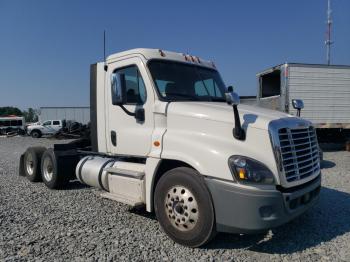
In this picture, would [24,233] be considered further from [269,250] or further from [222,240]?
[269,250]

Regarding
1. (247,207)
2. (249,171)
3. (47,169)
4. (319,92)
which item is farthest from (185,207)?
(319,92)

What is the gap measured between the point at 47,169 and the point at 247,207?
559 cm

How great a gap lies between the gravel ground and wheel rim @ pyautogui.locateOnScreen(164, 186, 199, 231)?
307 millimetres

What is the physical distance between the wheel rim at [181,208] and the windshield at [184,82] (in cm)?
142

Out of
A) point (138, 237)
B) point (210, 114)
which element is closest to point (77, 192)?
point (138, 237)

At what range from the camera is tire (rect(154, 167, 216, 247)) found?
3814mm

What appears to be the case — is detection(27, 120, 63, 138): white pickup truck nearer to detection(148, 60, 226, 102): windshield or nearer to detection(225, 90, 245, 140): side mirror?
detection(148, 60, 226, 102): windshield

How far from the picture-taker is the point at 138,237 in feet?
14.4

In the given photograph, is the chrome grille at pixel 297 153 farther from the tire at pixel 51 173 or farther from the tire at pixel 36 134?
the tire at pixel 36 134

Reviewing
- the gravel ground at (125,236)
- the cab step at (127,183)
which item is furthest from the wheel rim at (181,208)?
the cab step at (127,183)

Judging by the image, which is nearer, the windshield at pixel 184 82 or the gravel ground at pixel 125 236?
the gravel ground at pixel 125 236

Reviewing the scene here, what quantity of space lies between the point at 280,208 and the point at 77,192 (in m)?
4.69

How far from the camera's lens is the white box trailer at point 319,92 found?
12727 millimetres

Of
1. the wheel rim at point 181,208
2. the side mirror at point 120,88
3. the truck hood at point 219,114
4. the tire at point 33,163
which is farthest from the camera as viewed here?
the tire at point 33,163
